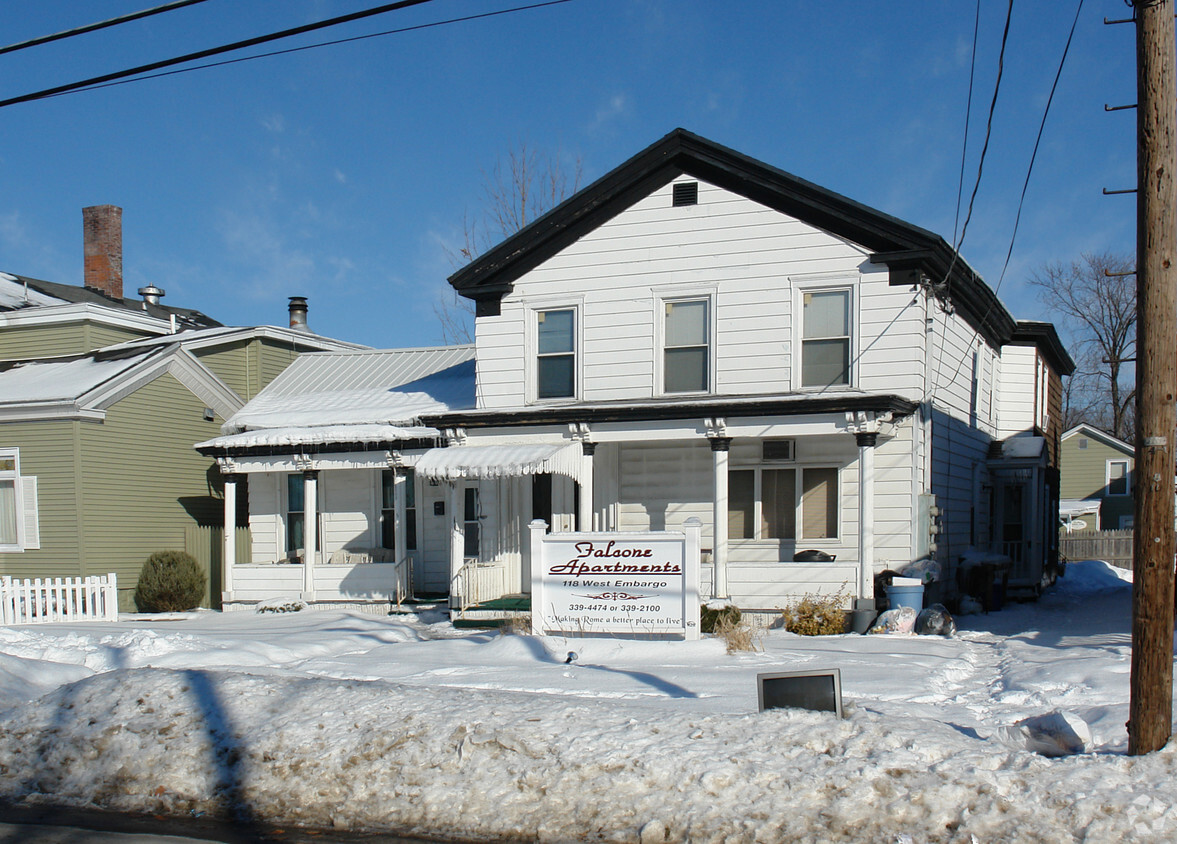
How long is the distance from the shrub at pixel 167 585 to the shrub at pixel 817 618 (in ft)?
39.4

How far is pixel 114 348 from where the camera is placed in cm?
2381

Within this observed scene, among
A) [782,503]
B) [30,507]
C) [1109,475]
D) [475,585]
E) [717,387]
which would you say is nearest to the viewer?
[717,387]

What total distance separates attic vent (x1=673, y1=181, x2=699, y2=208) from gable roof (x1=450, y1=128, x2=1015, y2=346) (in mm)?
166

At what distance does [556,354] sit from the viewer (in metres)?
18.1

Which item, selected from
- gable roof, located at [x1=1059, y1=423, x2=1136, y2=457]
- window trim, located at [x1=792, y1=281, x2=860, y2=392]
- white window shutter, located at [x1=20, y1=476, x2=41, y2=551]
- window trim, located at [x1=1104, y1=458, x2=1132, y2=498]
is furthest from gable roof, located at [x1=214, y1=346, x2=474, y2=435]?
window trim, located at [x1=1104, y1=458, x2=1132, y2=498]

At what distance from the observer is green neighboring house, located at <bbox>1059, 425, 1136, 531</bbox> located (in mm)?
48500

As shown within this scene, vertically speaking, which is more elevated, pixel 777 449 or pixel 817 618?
pixel 777 449

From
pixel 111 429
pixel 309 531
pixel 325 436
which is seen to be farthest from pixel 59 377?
pixel 309 531

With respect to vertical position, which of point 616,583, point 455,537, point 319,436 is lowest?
point 616,583

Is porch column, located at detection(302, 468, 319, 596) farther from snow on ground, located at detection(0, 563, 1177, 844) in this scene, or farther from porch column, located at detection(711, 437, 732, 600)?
snow on ground, located at detection(0, 563, 1177, 844)

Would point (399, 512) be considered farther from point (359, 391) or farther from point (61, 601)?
point (61, 601)

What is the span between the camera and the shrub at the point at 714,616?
14.8 m

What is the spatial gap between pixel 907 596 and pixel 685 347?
5.12 metres

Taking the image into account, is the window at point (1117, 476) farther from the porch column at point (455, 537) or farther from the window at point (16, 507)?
the window at point (16, 507)
